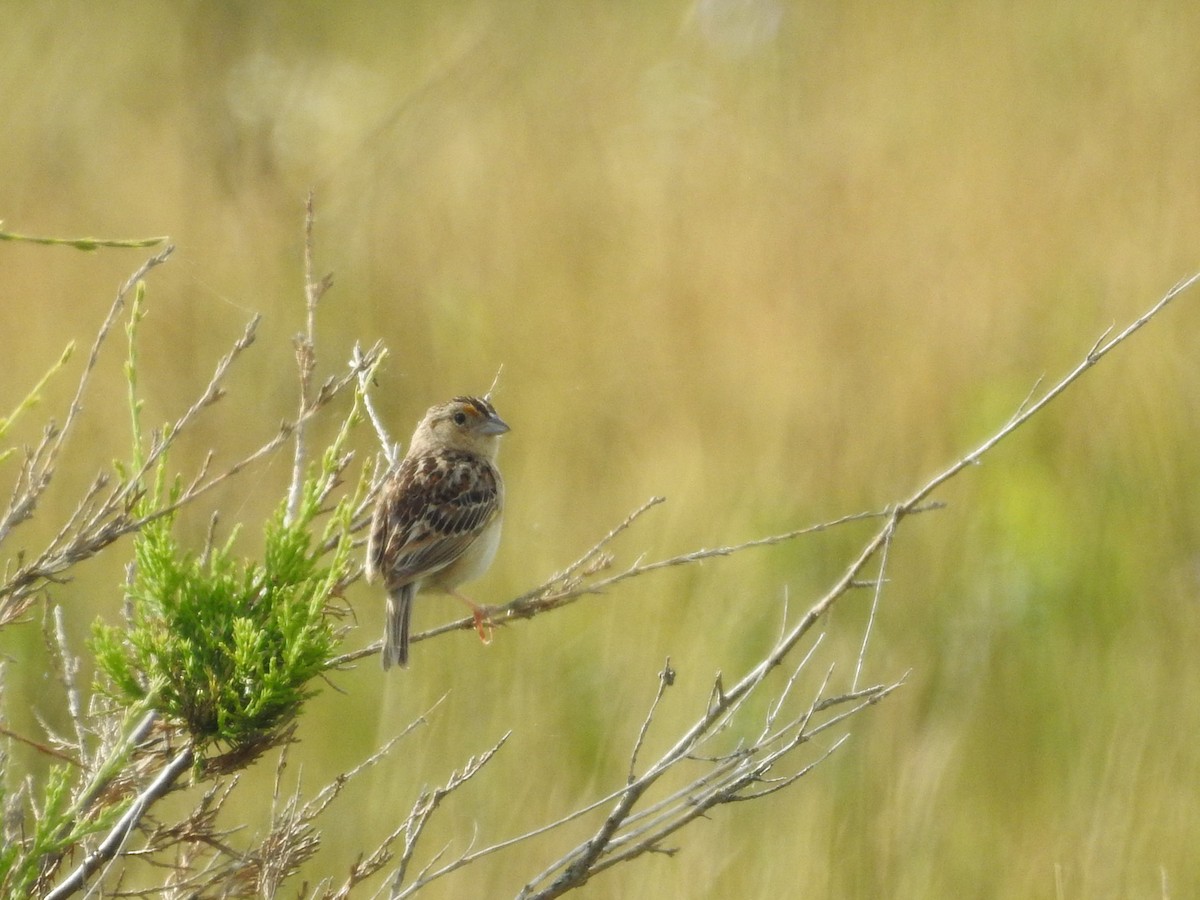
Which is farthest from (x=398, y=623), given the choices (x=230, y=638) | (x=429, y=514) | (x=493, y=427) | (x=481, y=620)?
(x=230, y=638)

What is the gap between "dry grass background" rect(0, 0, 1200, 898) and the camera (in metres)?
4.55

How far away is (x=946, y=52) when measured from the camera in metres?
8.82

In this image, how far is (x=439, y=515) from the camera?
4566 millimetres

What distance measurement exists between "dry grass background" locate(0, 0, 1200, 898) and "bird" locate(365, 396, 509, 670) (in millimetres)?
405

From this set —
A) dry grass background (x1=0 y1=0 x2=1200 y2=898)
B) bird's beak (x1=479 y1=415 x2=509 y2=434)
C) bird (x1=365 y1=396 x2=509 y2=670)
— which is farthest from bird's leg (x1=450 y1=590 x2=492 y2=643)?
bird's beak (x1=479 y1=415 x2=509 y2=434)

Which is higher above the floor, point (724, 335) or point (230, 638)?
point (230, 638)

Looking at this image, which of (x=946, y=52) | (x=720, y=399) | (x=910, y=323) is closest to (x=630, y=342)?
(x=720, y=399)

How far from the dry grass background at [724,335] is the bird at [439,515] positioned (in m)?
0.41

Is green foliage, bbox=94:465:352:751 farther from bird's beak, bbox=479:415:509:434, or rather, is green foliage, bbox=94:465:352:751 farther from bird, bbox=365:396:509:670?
bird's beak, bbox=479:415:509:434

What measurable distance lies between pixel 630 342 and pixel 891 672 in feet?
8.82

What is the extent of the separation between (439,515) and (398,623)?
434 mm

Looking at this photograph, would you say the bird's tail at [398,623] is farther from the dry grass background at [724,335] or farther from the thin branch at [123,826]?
the thin branch at [123,826]

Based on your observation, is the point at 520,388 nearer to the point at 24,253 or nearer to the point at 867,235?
the point at 867,235

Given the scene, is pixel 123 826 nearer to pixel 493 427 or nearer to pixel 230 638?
pixel 230 638
